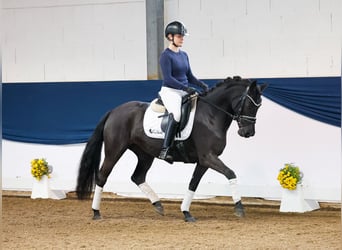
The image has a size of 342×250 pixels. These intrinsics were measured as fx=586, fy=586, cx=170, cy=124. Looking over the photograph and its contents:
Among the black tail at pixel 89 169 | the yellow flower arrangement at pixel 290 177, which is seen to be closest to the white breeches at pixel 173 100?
the black tail at pixel 89 169

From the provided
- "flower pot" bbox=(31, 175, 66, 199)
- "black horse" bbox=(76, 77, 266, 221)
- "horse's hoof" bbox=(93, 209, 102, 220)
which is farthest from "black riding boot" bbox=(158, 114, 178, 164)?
"flower pot" bbox=(31, 175, 66, 199)

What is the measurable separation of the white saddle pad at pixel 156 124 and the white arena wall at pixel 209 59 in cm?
143

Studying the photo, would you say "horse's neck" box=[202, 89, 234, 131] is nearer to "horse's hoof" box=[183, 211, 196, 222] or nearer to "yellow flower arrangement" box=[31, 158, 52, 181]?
"horse's hoof" box=[183, 211, 196, 222]

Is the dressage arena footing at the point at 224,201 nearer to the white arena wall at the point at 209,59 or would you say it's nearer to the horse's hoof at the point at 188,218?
the white arena wall at the point at 209,59

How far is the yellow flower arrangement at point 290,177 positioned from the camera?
244 inches

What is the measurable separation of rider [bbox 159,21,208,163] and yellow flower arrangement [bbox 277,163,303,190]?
4.62 ft

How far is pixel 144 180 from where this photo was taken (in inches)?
236

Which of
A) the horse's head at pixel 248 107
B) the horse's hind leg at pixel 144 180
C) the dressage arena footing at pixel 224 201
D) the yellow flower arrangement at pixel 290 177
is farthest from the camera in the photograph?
the dressage arena footing at pixel 224 201

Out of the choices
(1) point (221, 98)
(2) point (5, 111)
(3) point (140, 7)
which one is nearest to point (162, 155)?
(1) point (221, 98)

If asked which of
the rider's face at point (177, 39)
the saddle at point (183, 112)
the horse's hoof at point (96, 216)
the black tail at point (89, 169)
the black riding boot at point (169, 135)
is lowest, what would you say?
the horse's hoof at point (96, 216)

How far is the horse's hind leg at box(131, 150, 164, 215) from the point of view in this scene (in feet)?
19.5

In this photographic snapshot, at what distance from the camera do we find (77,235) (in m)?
4.89

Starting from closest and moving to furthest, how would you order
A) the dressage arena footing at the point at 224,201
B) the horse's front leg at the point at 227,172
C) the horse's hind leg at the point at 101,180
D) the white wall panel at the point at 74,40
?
1. the horse's front leg at the point at 227,172
2. the horse's hind leg at the point at 101,180
3. the dressage arena footing at the point at 224,201
4. the white wall panel at the point at 74,40

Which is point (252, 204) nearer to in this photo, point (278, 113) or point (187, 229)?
point (278, 113)
